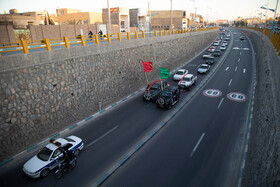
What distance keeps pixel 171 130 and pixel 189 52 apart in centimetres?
3099

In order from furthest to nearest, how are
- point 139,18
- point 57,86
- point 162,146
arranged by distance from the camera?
point 139,18 → point 57,86 → point 162,146

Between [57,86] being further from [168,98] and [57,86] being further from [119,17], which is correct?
[119,17]

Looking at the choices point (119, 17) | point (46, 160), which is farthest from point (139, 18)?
point (46, 160)

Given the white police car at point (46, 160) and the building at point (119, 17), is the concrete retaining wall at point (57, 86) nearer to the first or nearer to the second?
the white police car at point (46, 160)

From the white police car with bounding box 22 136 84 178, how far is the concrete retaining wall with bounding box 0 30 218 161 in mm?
2469

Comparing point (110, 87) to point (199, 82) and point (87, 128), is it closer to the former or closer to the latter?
point (87, 128)

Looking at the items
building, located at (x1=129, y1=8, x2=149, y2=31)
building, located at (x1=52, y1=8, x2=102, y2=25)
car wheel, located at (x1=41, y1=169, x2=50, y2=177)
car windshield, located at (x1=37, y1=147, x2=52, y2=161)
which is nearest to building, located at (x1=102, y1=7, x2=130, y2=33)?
building, located at (x1=52, y1=8, x2=102, y2=25)

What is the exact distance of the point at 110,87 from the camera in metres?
18.4

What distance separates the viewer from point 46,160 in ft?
32.8

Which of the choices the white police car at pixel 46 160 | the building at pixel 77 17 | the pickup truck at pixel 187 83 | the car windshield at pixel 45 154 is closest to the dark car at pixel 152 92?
the pickup truck at pixel 187 83

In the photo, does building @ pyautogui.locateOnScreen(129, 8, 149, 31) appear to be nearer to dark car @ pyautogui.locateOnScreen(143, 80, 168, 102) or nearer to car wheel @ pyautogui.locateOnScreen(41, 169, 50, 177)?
dark car @ pyautogui.locateOnScreen(143, 80, 168, 102)

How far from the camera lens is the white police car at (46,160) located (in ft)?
31.6

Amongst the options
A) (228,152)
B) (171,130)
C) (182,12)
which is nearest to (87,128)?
(171,130)

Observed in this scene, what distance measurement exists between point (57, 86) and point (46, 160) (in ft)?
18.4
